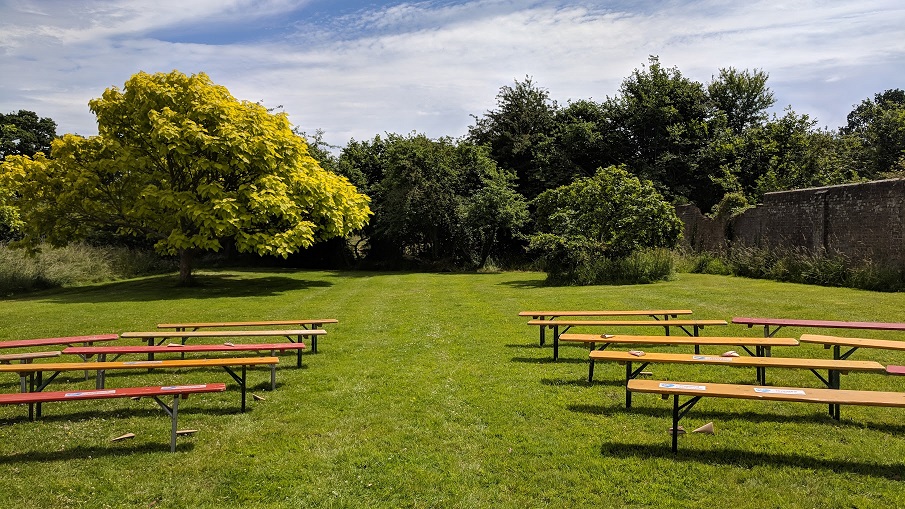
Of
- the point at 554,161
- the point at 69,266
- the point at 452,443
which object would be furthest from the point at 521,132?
the point at 452,443

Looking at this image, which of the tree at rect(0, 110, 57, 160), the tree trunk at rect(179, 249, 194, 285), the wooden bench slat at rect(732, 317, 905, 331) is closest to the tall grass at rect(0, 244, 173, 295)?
the tree trunk at rect(179, 249, 194, 285)

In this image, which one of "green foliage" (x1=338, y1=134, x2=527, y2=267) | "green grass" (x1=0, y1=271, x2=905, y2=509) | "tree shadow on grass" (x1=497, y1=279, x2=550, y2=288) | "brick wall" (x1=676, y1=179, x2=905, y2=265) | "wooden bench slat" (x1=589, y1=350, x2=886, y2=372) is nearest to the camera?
"green grass" (x1=0, y1=271, x2=905, y2=509)

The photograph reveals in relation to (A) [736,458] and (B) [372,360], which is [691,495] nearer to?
(A) [736,458]

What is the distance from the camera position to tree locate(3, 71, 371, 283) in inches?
677

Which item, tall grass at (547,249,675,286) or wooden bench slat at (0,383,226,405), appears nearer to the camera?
wooden bench slat at (0,383,226,405)

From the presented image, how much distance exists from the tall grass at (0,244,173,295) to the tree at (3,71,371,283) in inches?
95.5

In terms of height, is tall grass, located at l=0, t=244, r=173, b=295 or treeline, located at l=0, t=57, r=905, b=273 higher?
treeline, located at l=0, t=57, r=905, b=273

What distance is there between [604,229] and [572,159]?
12966 millimetres

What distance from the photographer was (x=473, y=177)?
96.8 ft

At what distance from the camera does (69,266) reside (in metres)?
22.5

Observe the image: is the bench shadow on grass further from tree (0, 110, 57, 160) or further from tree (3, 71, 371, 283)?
tree (0, 110, 57, 160)

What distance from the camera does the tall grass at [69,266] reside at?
20234 millimetres

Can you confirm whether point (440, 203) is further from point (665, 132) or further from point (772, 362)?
point (772, 362)

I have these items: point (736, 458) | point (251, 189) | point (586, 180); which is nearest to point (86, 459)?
point (736, 458)
